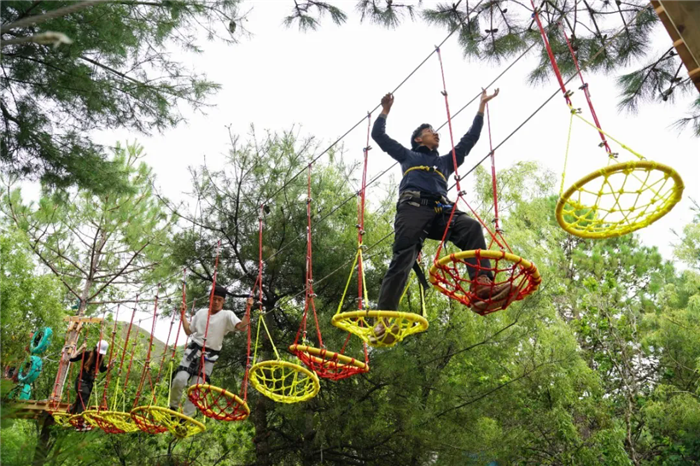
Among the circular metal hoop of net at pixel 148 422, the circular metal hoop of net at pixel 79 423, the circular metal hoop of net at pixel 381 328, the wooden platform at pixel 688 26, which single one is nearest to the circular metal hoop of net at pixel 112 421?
the circular metal hoop of net at pixel 148 422

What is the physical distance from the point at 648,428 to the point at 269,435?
261 inches

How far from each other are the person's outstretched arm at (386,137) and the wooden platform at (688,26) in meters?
1.85

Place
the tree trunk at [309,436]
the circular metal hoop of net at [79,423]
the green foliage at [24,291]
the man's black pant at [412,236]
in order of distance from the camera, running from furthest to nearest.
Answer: the green foliage at [24,291] → the tree trunk at [309,436] → the circular metal hoop of net at [79,423] → the man's black pant at [412,236]

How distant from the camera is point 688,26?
7.67 ft

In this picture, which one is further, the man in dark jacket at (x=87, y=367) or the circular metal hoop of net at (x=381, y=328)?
the man in dark jacket at (x=87, y=367)

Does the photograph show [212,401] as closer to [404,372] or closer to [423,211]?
[423,211]

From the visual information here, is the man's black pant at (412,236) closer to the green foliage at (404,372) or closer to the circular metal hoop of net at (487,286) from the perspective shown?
the circular metal hoop of net at (487,286)

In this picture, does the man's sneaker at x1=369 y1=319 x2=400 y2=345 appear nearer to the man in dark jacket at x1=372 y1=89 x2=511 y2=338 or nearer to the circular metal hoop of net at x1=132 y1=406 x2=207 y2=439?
the man in dark jacket at x1=372 y1=89 x2=511 y2=338

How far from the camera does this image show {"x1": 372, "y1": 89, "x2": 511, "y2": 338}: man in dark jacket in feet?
11.0

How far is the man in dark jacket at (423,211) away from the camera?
3.35 meters

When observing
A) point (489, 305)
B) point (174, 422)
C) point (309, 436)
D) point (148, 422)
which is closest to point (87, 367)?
point (148, 422)

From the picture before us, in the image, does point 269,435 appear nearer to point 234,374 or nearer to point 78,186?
point 234,374

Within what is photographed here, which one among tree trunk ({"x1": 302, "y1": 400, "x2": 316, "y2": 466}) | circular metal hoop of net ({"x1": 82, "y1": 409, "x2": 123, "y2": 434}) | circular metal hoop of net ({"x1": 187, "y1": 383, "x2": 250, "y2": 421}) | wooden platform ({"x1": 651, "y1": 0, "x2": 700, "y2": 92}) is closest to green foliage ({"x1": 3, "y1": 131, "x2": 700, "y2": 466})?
tree trunk ({"x1": 302, "y1": 400, "x2": 316, "y2": 466})

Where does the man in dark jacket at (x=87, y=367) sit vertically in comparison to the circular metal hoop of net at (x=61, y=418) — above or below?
above
